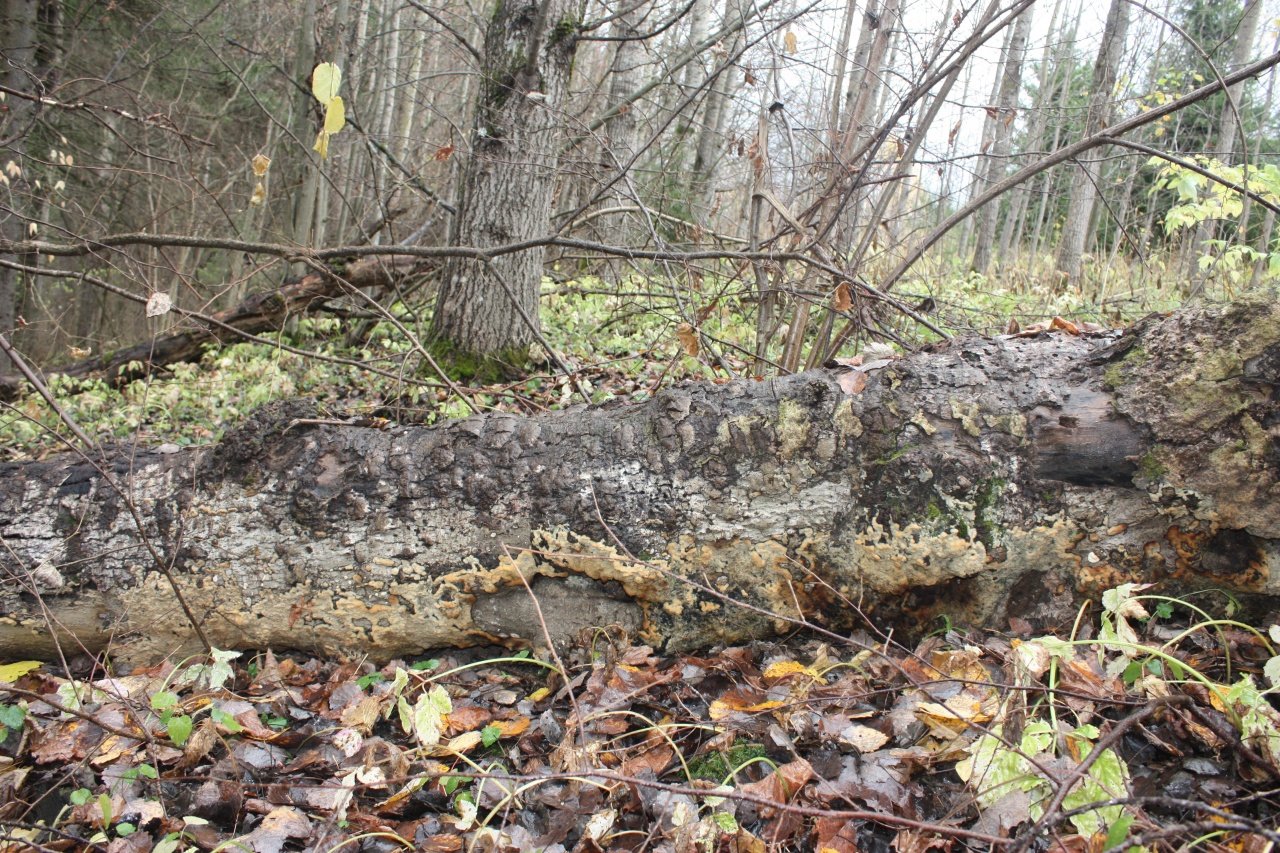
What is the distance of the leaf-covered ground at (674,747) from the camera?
144 centimetres

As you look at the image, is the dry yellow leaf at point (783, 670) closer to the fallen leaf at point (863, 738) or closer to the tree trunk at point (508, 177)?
the fallen leaf at point (863, 738)

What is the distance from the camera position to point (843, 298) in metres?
2.89

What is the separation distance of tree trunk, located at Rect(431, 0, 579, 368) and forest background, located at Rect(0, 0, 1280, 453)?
0.02m

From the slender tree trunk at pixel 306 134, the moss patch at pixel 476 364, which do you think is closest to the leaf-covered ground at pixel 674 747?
the moss patch at pixel 476 364

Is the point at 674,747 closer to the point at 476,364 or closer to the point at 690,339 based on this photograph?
the point at 690,339

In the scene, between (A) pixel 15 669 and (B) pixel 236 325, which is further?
(B) pixel 236 325

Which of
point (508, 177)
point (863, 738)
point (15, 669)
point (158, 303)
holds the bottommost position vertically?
point (15, 669)

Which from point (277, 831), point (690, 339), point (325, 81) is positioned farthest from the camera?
point (690, 339)

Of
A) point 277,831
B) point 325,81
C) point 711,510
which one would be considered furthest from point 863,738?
point 325,81

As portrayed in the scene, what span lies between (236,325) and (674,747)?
5631mm

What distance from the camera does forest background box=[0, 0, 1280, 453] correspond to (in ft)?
10.1

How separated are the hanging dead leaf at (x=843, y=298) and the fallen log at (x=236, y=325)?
3.77m

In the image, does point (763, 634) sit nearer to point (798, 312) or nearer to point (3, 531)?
point (798, 312)

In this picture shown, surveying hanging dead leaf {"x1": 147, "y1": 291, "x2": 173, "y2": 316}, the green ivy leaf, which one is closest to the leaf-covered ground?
the green ivy leaf
